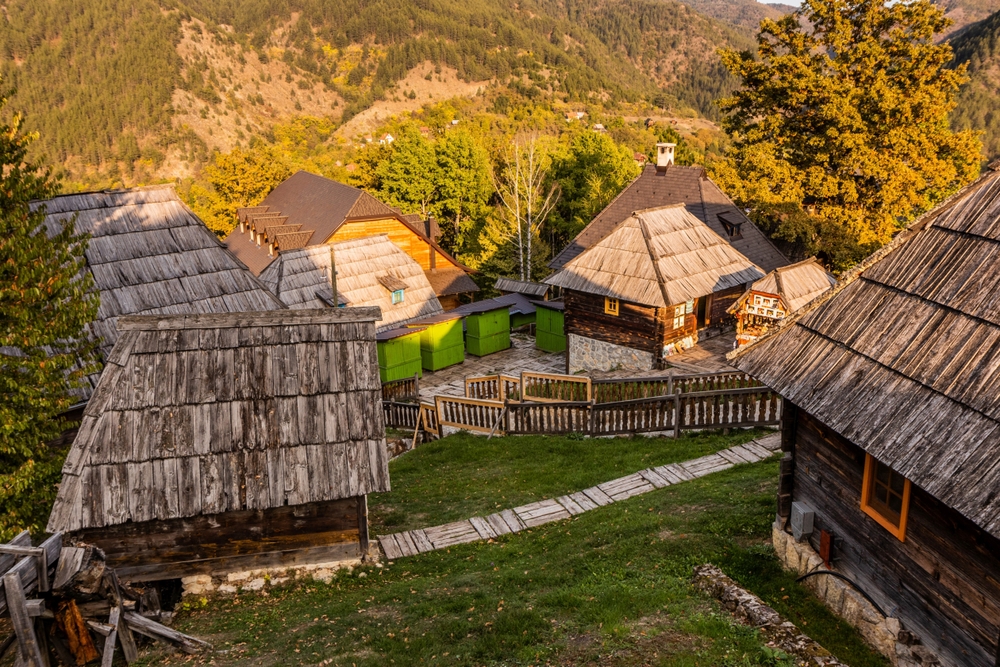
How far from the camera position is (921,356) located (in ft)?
25.4

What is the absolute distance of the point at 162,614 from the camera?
970 centimetres

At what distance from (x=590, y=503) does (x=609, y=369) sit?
40.8 feet

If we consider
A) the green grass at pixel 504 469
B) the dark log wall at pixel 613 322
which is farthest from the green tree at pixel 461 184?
the green grass at pixel 504 469

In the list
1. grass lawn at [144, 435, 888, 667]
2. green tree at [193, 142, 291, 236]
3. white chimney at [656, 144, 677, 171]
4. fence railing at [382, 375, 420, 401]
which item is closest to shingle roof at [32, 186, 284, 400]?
fence railing at [382, 375, 420, 401]

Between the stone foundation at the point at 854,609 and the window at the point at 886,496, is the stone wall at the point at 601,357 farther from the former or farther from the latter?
the window at the point at 886,496

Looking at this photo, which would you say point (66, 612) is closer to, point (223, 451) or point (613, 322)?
point (223, 451)

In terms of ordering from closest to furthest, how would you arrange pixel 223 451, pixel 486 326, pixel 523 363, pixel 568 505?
pixel 223 451
pixel 568 505
pixel 523 363
pixel 486 326

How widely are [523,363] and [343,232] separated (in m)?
14.7

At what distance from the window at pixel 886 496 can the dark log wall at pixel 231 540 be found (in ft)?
23.9

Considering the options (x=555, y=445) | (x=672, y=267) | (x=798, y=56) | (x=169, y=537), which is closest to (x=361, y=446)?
(x=169, y=537)

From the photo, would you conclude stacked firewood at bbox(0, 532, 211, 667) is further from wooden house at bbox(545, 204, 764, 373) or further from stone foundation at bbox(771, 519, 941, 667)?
wooden house at bbox(545, 204, 764, 373)

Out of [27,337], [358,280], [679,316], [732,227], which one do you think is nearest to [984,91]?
[732,227]

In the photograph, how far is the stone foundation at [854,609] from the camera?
307 inches

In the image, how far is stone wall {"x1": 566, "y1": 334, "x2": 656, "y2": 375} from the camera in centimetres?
2456
